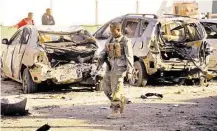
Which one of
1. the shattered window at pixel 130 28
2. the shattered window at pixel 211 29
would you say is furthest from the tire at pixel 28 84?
the shattered window at pixel 211 29

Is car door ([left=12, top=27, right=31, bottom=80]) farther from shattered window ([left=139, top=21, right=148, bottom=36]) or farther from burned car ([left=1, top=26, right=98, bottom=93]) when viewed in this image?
shattered window ([left=139, top=21, right=148, bottom=36])

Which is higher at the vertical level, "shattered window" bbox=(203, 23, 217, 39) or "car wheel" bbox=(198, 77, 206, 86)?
"shattered window" bbox=(203, 23, 217, 39)

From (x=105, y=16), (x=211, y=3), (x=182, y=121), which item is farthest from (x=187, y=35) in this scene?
(x=211, y=3)

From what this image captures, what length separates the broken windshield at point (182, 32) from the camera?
11.9m

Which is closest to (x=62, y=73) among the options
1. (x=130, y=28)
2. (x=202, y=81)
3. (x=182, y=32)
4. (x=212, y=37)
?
(x=130, y=28)

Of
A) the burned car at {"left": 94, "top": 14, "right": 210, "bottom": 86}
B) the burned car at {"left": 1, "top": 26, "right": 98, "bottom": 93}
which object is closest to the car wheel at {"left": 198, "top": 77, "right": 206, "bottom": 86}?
the burned car at {"left": 94, "top": 14, "right": 210, "bottom": 86}

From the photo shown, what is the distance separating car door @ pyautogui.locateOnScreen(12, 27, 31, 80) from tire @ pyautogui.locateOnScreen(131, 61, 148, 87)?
9.11 ft

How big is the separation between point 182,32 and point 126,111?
4.48 metres

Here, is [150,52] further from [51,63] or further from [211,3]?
[211,3]

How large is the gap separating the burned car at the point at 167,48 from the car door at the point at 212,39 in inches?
41.5

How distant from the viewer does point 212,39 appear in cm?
1310

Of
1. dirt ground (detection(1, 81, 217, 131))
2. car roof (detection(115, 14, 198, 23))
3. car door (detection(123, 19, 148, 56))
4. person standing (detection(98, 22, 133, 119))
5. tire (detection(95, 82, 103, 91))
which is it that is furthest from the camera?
car door (detection(123, 19, 148, 56))

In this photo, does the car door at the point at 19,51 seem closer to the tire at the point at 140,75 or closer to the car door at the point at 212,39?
the tire at the point at 140,75

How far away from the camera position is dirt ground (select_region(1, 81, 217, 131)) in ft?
23.5
